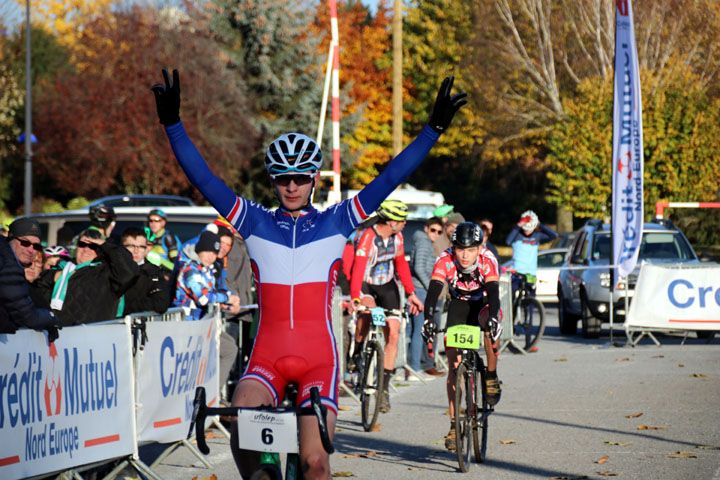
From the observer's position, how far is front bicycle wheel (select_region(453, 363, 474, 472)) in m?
8.89

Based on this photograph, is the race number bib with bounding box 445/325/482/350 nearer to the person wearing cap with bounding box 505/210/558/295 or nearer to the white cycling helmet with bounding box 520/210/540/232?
the white cycling helmet with bounding box 520/210/540/232

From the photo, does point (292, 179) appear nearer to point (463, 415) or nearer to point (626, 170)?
point (463, 415)

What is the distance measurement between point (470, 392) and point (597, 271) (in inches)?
444

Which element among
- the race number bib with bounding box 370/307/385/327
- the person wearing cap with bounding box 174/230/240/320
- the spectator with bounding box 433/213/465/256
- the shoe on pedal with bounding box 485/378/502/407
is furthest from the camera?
the spectator with bounding box 433/213/465/256

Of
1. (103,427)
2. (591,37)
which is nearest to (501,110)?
(591,37)

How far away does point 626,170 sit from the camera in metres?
18.6

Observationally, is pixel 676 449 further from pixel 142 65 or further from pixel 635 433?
pixel 142 65

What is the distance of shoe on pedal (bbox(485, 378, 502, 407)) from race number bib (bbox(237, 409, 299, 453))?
15.4 ft

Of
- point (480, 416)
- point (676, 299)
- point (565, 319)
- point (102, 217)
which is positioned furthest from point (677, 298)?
point (480, 416)

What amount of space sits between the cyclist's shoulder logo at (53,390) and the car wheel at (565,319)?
14614mm

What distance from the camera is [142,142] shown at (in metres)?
47.5

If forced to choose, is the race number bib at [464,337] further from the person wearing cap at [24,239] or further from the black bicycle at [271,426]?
the black bicycle at [271,426]

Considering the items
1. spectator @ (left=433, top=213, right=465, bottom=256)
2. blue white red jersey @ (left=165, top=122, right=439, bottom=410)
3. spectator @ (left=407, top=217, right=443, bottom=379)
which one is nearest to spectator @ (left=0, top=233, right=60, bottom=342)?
blue white red jersey @ (left=165, top=122, right=439, bottom=410)

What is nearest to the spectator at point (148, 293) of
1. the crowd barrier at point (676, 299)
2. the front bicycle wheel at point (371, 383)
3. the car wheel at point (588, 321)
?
the front bicycle wheel at point (371, 383)
